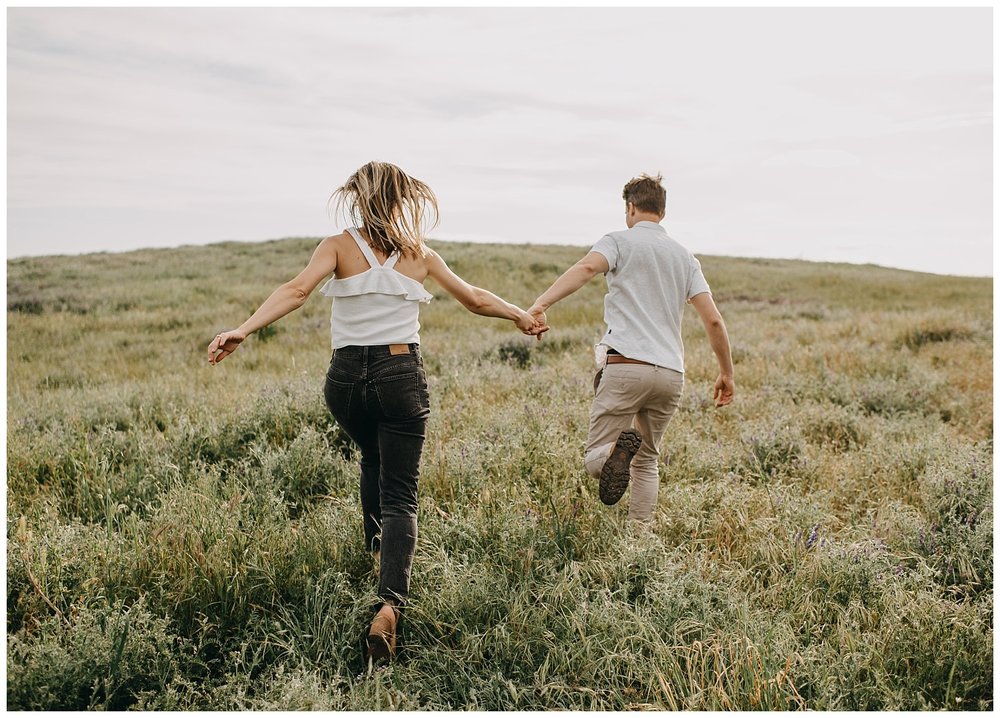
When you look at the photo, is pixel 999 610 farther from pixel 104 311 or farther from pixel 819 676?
pixel 104 311

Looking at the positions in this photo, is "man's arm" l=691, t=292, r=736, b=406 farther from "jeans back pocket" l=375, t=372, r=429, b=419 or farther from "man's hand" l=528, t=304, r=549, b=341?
"jeans back pocket" l=375, t=372, r=429, b=419

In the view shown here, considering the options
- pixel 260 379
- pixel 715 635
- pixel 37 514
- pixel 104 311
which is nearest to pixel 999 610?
pixel 715 635

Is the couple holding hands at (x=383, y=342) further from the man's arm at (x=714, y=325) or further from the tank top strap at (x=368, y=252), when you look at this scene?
the man's arm at (x=714, y=325)

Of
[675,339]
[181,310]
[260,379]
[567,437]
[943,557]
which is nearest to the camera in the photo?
[943,557]

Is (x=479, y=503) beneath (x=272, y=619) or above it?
above

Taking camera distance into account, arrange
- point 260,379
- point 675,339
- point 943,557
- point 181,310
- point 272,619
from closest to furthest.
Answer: point 272,619 < point 943,557 < point 675,339 < point 260,379 < point 181,310

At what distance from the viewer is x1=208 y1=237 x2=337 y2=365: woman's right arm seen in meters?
3.45

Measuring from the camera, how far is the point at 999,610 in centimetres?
353

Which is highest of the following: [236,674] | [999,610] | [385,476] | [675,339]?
[675,339]

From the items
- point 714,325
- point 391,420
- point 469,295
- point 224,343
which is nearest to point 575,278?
point 469,295

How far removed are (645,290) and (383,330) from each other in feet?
Answer: 5.60

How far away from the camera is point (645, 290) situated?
4328mm

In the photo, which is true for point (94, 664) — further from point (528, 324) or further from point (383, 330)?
point (528, 324)

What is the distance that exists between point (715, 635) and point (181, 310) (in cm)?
1617
